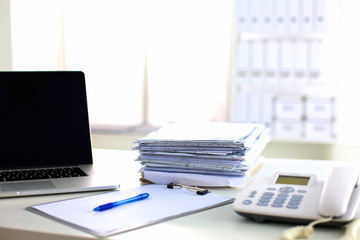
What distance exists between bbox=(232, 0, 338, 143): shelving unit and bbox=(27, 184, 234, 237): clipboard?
7.56 feet

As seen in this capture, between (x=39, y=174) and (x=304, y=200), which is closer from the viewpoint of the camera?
(x=304, y=200)

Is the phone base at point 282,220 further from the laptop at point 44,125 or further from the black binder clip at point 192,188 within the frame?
the laptop at point 44,125

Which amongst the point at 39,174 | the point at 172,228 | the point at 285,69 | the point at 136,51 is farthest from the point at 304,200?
the point at 136,51

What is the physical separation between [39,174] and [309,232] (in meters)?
0.70

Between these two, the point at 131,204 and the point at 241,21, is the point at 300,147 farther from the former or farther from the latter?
the point at 131,204

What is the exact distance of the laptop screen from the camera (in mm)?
1306

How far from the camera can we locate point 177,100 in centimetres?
389

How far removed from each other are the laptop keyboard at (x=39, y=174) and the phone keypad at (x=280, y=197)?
0.49 m

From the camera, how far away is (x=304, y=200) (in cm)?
89

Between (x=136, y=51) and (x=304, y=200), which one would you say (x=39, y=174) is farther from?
(x=136, y=51)

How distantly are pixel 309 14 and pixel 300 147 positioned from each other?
3.13 ft

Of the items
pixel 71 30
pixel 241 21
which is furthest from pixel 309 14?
pixel 71 30

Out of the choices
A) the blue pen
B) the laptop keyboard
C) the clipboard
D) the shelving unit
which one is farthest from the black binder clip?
the shelving unit

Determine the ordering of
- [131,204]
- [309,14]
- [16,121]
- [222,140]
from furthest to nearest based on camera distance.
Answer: [309,14] < [16,121] < [222,140] < [131,204]
